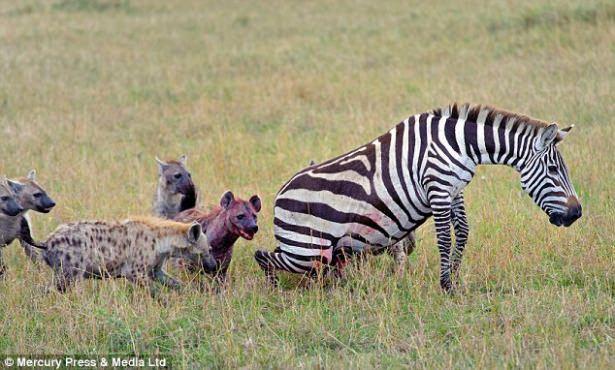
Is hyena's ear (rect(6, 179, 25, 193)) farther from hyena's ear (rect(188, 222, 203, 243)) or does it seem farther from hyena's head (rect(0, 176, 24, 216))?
hyena's ear (rect(188, 222, 203, 243))

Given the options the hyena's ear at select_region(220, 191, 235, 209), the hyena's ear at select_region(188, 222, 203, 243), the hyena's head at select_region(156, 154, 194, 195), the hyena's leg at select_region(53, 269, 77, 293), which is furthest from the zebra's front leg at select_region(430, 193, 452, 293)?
the hyena's head at select_region(156, 154, 194, 195)

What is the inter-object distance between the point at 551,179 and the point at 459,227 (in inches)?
29.8

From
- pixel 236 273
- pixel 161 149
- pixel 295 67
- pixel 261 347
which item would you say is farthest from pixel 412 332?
pixel 295 67

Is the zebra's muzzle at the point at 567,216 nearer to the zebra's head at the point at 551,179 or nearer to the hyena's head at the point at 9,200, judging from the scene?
the zebra's head at the point at 551,179

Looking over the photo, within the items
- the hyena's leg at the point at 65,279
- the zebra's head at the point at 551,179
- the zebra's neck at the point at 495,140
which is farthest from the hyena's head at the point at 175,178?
the zebra's head at the point at 551,179

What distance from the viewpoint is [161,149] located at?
1175 cm

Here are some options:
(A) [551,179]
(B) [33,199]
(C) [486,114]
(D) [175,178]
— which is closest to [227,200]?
(D) [175,178]

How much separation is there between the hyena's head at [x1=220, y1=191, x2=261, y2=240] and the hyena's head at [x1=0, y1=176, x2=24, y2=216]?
5.51 feet

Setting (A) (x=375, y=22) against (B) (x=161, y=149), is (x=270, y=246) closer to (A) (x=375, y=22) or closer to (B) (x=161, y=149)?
(B) (x=161, y=149)

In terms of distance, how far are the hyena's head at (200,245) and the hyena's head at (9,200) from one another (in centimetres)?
150

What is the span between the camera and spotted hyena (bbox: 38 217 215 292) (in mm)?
6910

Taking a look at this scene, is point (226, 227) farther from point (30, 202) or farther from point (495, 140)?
point (495, 140)

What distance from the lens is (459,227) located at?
700 centimetres

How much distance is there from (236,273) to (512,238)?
2.26 metres
